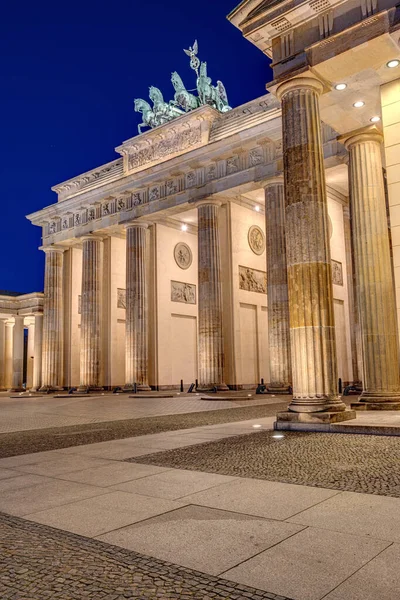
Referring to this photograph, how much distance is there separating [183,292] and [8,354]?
2786cm

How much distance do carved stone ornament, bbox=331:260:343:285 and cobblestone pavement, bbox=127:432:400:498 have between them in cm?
2567

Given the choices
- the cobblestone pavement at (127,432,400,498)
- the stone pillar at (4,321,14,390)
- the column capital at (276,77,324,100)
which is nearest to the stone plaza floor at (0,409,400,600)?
the cobblestone pavement at (127,432,400,498)

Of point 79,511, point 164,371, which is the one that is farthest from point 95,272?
point 79,511

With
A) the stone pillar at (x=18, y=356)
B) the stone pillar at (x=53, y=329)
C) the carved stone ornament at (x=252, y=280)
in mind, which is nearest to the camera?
the carved stone ornament at (x=252, y=280)

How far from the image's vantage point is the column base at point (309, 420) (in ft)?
35.0

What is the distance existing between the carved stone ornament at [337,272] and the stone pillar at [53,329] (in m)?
21.4

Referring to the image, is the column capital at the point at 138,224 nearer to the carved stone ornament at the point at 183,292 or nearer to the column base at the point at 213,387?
the carved stone ornament at the point at 183,292

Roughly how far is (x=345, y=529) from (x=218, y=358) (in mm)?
26169

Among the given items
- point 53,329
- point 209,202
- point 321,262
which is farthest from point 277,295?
point 53,329

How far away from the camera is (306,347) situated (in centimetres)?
1124

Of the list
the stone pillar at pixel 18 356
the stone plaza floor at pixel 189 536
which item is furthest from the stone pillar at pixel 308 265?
the stone pillar at pixel 18 356

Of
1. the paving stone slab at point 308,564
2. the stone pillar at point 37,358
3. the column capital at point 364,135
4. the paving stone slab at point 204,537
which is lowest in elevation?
the paving stone slab at point 204,537

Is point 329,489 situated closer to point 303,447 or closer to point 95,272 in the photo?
point 303,447

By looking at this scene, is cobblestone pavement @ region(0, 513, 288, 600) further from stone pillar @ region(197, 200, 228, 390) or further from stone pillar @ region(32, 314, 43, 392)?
stone pillar @ region(32, 314, 43, 392)
